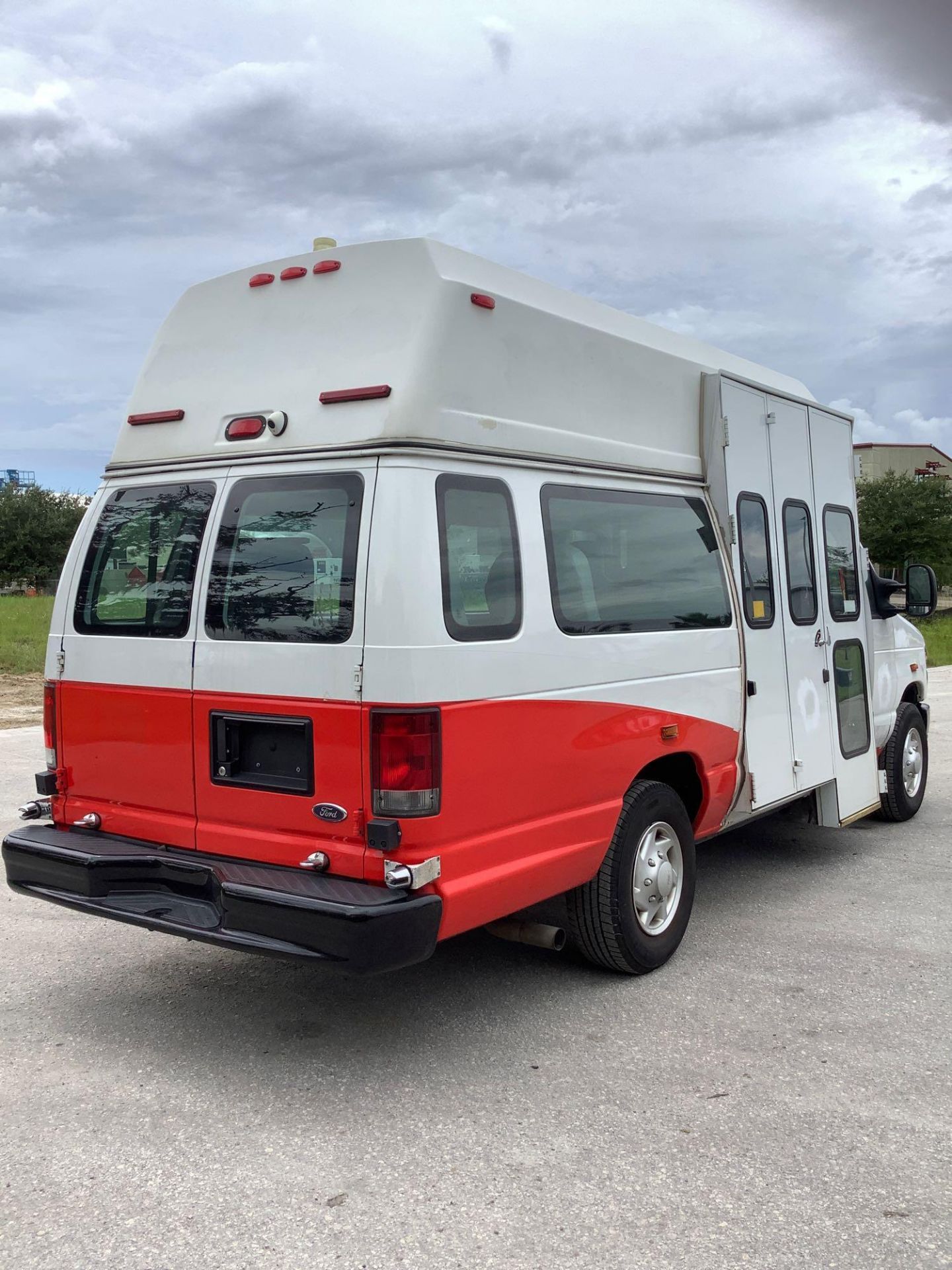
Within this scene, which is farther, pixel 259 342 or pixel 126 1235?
pixel 259 342

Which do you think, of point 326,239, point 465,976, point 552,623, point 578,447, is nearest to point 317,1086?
point 465,976

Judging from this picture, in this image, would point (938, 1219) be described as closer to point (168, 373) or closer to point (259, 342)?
point (259, 342)

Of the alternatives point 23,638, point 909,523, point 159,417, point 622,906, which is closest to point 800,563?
point 622,906

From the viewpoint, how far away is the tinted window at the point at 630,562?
14.9ft

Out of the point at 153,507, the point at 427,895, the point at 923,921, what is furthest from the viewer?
the point at 923,921

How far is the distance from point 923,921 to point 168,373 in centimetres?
441

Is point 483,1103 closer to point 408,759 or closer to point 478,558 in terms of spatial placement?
point 408,759

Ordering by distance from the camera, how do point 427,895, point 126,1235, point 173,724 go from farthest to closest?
point 173,724
point 427,895
point 126,1235

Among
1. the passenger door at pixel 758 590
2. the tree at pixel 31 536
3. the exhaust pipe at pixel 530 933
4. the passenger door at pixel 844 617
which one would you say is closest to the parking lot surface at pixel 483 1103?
the exhaust pipe at pixel 530 933

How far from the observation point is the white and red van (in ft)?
12.6

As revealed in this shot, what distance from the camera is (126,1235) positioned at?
3.04 meters

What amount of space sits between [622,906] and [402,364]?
2.33 metres

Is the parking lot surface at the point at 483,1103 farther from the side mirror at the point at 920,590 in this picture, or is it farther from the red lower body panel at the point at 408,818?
the side mirror at the point at 920,590

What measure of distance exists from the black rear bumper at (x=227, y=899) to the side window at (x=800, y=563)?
3.31m
